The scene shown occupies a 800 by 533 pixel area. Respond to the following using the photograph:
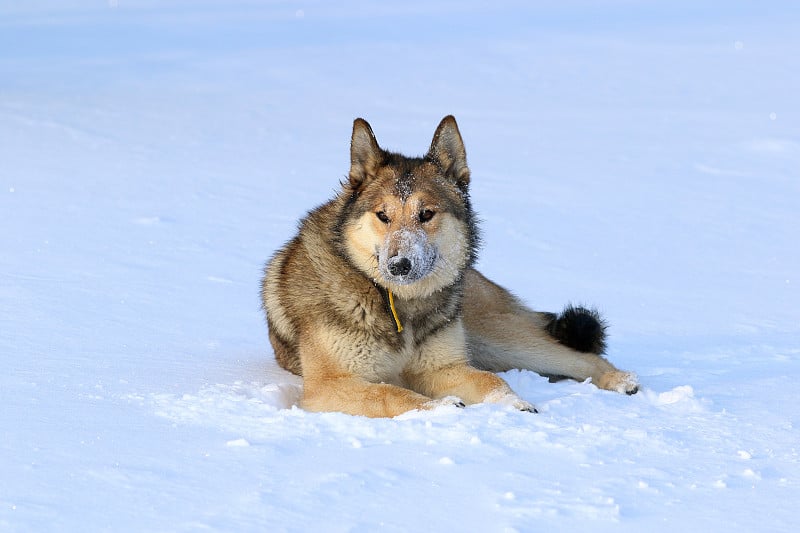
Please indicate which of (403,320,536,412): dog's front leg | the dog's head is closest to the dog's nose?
the dog's head

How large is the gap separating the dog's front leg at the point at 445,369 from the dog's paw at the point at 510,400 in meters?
0.21

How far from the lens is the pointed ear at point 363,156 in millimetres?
5629

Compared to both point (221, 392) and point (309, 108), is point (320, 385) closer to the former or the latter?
point (221, 392)

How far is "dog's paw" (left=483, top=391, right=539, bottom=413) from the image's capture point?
196 inches

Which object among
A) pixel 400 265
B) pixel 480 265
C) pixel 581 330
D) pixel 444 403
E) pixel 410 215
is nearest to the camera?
pixel 444 403

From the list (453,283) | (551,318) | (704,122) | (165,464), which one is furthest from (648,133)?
(165,464)

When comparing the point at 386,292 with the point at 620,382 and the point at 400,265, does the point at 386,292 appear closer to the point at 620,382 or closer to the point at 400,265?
the point at 400,265

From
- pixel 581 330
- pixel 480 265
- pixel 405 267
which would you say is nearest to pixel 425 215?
pixel 405 267

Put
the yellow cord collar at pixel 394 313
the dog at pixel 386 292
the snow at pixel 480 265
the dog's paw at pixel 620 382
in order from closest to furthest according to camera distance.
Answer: the snow at pixel 480 265 < the dog at pixel 386 292 < the yellow cord collar at pixel 394 313 < the dog's paw at pixel 620 382

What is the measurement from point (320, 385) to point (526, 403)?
1041 mm

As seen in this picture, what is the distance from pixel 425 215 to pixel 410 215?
10 cm

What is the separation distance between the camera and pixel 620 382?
5.84 meters

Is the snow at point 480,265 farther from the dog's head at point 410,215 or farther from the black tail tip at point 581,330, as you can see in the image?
the dog's head at point 410,215

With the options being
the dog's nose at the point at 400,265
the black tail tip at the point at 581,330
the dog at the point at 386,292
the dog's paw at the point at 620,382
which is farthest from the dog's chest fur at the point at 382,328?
the black tail tip at the point at 581,330
